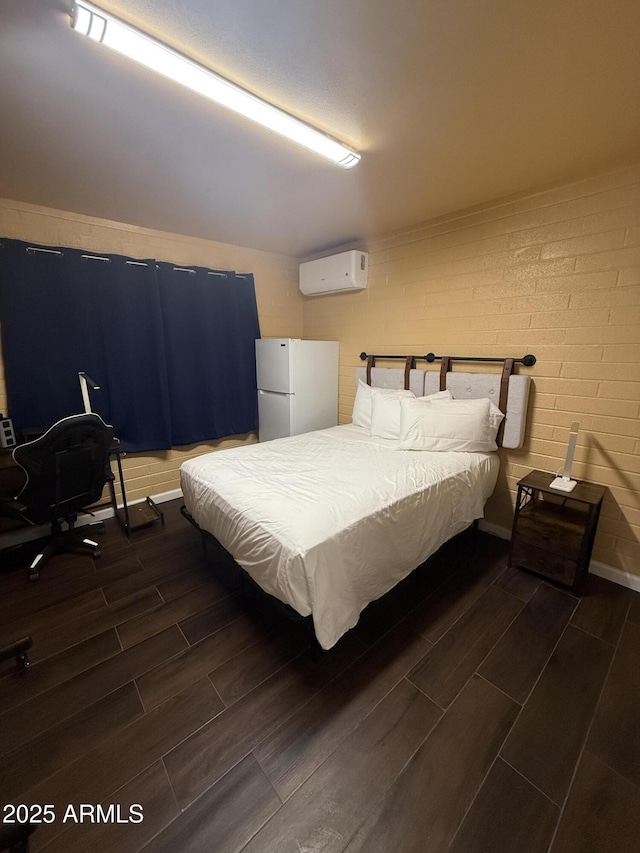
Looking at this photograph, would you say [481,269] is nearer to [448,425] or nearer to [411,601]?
[448,425]

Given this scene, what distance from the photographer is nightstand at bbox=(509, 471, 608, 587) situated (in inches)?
77.6

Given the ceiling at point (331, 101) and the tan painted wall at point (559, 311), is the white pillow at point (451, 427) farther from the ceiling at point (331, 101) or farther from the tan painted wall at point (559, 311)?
the ceiling at point (331, 101)

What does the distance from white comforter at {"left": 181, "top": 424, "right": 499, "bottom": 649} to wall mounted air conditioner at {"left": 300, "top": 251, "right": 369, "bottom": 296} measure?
1776 millimetres

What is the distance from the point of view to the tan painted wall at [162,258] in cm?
240

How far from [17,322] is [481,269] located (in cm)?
341

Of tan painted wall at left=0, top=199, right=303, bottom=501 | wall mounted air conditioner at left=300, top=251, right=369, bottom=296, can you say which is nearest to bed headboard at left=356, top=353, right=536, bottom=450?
wall mounted air conditioner at left=300, top=251, right=369, bottom=296

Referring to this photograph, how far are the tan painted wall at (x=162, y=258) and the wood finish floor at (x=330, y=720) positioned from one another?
1258 mm

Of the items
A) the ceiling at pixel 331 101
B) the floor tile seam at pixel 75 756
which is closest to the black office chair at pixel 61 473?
the floor tile seam at pixel 75 756

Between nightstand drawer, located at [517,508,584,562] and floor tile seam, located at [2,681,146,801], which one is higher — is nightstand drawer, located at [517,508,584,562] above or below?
above

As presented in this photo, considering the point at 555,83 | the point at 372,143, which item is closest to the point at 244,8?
the point at 372,143

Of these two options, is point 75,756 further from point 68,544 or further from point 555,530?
point 555,530

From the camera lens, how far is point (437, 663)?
61.7 inches

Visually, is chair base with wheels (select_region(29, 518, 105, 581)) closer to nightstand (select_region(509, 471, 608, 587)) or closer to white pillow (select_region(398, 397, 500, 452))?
white pillow (select_region(398, 397, 500, 452))

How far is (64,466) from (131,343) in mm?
1223
